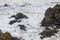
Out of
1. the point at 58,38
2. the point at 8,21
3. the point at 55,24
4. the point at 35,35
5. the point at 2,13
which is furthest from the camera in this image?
the point at 2,13

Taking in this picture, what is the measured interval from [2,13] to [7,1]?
318 cm

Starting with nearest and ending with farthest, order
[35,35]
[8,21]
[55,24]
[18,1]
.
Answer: [35,35] → [55,24] → [8,21] → [18,1]

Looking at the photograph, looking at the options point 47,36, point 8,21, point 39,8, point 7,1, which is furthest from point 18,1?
point 47,36

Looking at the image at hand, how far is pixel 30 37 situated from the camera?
7.70m

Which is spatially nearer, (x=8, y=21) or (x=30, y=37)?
(x=30, y=37)

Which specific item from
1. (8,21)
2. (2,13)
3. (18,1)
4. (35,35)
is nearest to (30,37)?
(35,35)

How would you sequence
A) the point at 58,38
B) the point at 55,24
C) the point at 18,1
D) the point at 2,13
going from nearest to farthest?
the point at 58,38 < the point at 55,24 < the point at 2,13 < the point at 18,1

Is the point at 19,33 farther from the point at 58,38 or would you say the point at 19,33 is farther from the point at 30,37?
the point at 58,38

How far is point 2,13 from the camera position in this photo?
11133 mm

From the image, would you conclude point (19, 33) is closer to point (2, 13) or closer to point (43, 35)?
point (43, 35)

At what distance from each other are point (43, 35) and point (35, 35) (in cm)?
42

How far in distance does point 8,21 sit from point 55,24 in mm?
2423

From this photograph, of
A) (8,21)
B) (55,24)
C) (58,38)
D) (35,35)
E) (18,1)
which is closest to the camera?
(58,38)

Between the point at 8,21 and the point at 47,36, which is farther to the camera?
the point at 8,21
